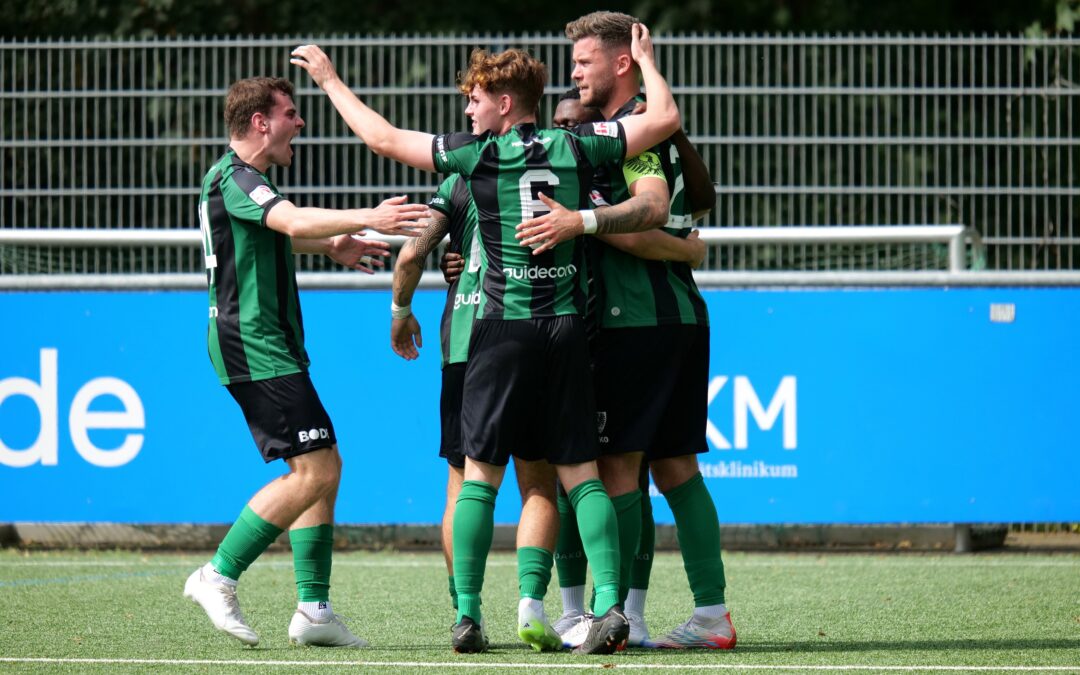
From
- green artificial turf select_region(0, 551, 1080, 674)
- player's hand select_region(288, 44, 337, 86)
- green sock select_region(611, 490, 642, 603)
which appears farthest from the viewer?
green sock select_region(611, 490, 642, 603)

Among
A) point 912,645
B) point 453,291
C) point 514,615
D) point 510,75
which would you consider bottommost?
point 514,615

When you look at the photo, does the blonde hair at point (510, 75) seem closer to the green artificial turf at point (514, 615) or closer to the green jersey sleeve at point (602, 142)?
the green jersey sleeve at point (602, 142)

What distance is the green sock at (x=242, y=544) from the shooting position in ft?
17.3

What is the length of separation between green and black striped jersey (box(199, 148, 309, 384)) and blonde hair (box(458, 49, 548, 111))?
78cm

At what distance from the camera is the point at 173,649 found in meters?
5.26

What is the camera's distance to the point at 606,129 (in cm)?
509

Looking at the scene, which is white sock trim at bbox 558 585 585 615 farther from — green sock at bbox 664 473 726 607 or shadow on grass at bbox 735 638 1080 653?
shadow on grass at bbox 735 638 1080 653

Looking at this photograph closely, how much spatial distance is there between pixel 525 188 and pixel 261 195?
34.2 inches

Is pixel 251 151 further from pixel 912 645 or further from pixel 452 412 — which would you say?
pixel 912 645

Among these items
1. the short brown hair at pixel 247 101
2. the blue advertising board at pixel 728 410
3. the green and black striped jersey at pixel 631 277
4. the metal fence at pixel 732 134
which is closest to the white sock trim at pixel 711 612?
the green and black striped jersey at pixel 631 277

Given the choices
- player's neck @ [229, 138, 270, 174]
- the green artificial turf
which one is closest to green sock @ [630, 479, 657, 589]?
the green artificial turf

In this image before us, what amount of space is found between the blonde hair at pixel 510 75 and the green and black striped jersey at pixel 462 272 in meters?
0.58

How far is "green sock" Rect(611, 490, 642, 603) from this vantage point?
211 inches

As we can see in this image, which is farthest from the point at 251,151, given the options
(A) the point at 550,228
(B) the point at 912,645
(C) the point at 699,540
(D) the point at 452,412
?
(B) the point at 912,645
